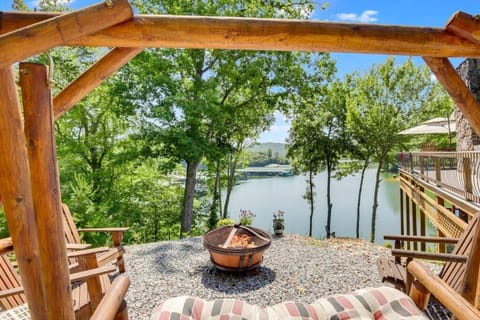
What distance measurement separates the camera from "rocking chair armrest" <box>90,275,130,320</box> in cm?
127

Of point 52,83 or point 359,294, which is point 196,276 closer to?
point 359,294

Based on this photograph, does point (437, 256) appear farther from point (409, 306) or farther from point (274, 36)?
point (274, 36)

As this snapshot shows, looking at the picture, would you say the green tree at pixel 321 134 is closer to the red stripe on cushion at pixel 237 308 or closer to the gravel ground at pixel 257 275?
the gravel ground at pixel 257 275

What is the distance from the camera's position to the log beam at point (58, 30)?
1.12 m

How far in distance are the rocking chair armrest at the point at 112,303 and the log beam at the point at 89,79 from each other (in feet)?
3.43

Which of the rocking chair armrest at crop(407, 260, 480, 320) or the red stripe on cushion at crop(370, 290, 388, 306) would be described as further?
the red stripe on cushion at crop(370, 290, 388, 306)

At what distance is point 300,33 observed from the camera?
1500 mm

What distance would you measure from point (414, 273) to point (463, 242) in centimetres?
126

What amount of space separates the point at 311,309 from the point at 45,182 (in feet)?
5.67

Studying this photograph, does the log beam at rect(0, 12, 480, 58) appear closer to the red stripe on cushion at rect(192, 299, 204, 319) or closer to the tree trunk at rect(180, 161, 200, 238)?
the red stripe on cushion at rect(192, 299, 204, 319)

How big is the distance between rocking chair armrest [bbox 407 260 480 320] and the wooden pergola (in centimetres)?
110

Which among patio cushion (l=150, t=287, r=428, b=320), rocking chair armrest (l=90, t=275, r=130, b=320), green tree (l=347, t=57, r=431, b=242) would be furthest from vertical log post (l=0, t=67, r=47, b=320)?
green tree (l=347, t=57, r=431, b=242)

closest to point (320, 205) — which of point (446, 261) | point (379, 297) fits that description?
point (446, 261)

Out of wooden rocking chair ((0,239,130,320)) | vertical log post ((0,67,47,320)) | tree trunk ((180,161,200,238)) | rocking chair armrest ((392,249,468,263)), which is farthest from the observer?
tree trunk ((180,161,200,238))
